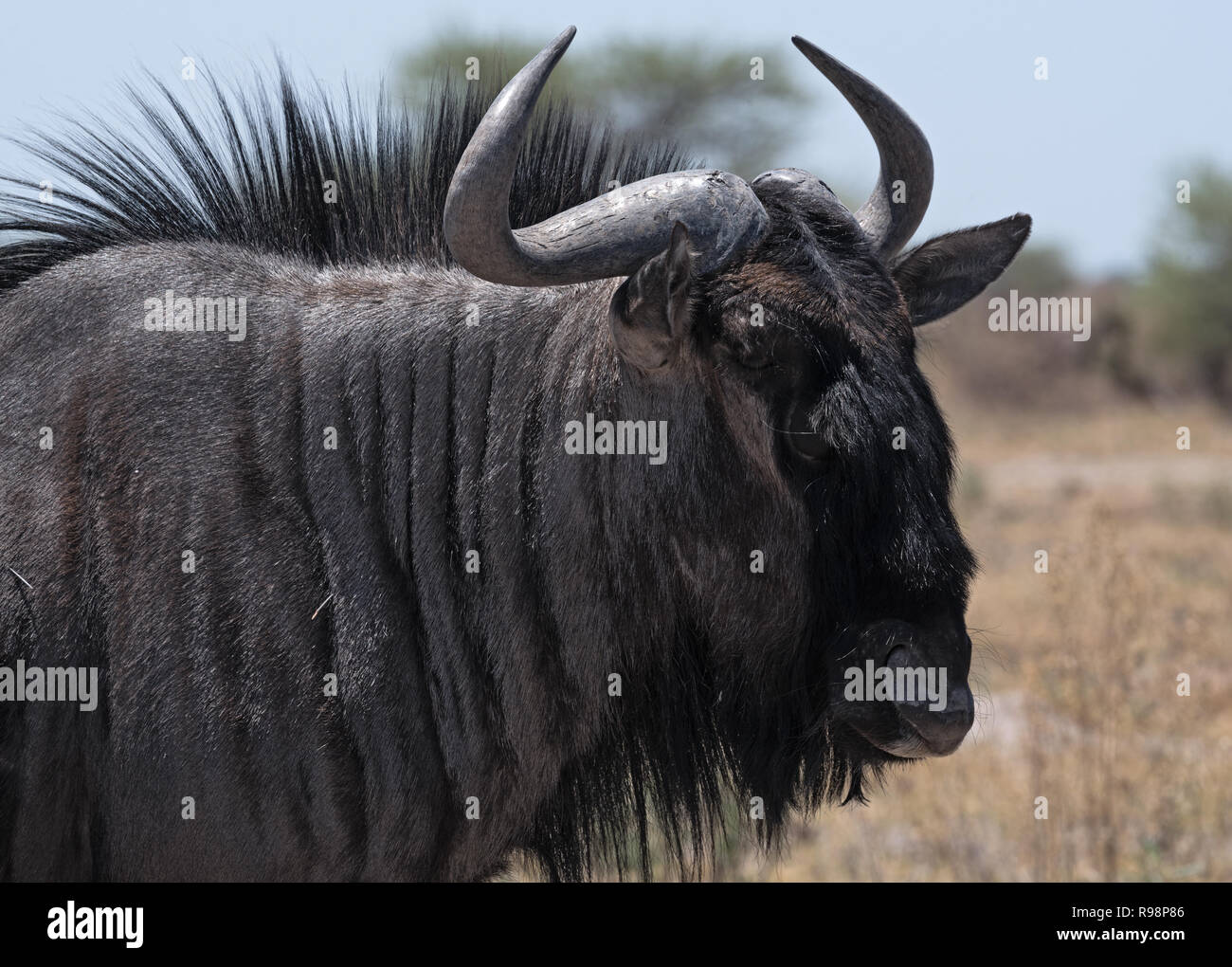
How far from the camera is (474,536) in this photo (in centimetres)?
311

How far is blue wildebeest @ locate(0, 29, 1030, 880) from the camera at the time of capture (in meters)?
2.89

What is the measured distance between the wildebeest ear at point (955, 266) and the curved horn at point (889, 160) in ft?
0.31

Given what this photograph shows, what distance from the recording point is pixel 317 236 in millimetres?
3436

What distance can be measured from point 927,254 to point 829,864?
11.6ft

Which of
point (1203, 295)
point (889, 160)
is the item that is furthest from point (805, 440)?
point (1203, 295)

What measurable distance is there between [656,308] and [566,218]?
11.3 inches

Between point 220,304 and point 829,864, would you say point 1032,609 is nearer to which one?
point 829,864

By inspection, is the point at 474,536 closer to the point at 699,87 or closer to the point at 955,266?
the point at 955,266

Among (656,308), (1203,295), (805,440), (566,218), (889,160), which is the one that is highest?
(1203,295)

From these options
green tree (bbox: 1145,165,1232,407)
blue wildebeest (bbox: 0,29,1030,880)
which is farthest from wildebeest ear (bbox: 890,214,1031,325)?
green tree (bbox: 1145,165,1232,407)

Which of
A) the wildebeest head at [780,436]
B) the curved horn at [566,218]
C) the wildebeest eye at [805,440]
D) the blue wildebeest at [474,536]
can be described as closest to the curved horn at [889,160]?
the blue wildebeest at [474,536]

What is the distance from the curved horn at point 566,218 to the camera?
274cm
